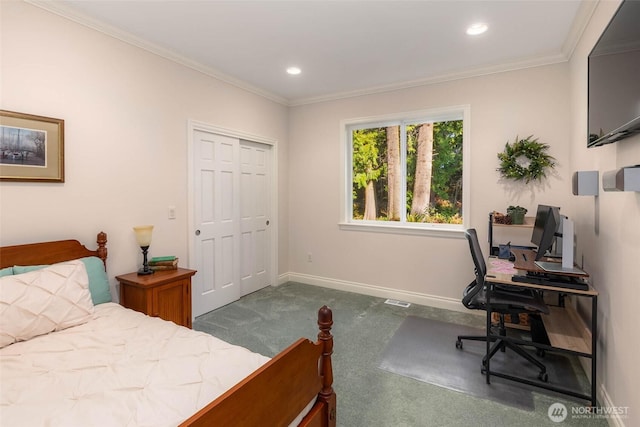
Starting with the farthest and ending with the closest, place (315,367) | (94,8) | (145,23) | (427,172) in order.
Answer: (427,172) → (145,23) → (94,8) → (315,367)

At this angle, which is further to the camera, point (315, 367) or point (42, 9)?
point (42, 9)

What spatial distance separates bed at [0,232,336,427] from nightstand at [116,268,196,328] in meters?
0.41

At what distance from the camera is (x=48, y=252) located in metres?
2.24

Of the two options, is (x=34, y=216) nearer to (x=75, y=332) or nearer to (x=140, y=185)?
(x=140, y=185)

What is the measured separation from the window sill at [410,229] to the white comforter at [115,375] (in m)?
2.84

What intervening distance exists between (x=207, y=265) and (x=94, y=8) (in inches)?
98.2

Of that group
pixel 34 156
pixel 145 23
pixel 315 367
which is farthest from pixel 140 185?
pixel 315 367

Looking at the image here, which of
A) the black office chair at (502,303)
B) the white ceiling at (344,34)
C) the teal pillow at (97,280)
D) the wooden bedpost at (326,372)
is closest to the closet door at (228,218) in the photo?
the white ceiling at (344,34)

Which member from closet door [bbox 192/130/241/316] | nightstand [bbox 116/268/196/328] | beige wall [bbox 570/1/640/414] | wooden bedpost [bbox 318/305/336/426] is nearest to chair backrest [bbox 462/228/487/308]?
beige wall [bbox 570/1/640/414]

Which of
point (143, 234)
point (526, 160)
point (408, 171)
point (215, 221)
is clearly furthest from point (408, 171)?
point (143, 234)

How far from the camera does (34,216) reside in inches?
87.9

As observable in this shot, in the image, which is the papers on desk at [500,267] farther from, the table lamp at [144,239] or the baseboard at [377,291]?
the table lamp at [144,239]

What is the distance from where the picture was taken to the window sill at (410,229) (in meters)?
3.72

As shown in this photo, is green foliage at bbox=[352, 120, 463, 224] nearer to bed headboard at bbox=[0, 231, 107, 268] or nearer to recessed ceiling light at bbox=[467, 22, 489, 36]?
recessed ceiling light at bbox=[467, 22, 489, 36]
